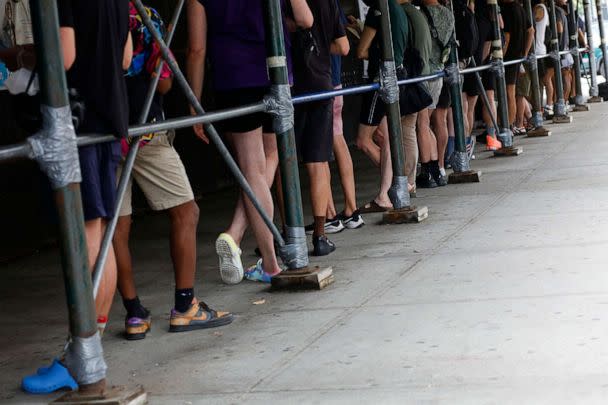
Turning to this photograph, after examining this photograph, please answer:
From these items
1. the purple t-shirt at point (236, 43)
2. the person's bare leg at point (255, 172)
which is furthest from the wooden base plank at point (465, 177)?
the purple t-shirt at point (236, 43)

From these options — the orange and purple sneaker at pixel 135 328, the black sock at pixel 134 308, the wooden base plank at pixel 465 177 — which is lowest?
the wooden base plank at pixel 465 177

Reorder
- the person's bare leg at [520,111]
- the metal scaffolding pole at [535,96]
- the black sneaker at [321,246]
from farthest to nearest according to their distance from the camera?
the person's bare leg at [520,111] → the metal scaffolding pole at [535,96] → the black sneaker at [321,246]

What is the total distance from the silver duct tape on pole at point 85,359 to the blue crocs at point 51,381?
1.48 ft

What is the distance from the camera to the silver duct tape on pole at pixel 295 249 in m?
6.75

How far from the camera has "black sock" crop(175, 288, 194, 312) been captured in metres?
5.91

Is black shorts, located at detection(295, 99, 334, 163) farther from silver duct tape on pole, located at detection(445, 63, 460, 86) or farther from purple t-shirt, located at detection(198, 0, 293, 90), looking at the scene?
silver duct tape on pole, located at detection(445, 63, 460, 86)

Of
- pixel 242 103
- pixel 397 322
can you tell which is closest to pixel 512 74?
pixel 242 103

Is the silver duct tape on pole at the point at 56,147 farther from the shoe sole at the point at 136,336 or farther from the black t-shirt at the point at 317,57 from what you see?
the black t-shirt at the point at 317,57

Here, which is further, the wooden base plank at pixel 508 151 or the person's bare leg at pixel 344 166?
the wooden base plank at pixel 508 151

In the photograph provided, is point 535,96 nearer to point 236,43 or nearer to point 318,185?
point 318,185

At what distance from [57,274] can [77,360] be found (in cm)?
418

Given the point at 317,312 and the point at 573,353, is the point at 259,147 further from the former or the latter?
the point at 573,353

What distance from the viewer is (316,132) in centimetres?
765

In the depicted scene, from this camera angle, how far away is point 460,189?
10906mm
